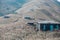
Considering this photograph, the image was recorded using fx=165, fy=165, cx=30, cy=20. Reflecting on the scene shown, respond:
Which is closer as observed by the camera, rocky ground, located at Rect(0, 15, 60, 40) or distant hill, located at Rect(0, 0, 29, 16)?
rocky ground, located at Rect(0, 15, 60, 40)

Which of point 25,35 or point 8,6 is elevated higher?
point 8,6

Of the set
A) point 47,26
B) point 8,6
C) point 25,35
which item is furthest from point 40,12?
point 25,35

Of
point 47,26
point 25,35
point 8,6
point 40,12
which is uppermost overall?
point 8,6

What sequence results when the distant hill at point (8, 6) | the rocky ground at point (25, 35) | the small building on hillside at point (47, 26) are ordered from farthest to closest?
the distant hill at point (8, 6) → the small building on hillside at point (47, 26) → the rocky ground at point (25, 35)

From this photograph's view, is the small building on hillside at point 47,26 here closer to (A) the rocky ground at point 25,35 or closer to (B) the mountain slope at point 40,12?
(A) the rocky ground at point 25,35

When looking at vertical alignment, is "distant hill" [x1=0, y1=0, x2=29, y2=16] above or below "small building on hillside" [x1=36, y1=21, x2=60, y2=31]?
above

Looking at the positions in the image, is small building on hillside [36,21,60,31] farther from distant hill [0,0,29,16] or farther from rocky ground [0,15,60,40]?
distant hill [0,0,29,16]

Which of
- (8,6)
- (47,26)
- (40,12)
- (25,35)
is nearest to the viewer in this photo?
(25,35)

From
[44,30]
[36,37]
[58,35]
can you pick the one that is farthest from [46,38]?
[44,30]

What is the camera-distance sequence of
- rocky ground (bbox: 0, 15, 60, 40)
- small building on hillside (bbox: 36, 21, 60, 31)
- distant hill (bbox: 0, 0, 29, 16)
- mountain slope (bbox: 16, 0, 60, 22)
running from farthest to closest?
distant hill (bbox: 0, 0, 29, 16)
mountain slope (bbox: 16, 0, 60, 22)
small building on hillside (bbox: 36, 21, 60, 31)
rocky ground (bbox: 0, 15, 60, 40)

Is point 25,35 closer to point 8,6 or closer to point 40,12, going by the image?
point 40,12

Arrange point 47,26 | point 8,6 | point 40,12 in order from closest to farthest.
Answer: point 47,26 → point 40,12 → point 8,6

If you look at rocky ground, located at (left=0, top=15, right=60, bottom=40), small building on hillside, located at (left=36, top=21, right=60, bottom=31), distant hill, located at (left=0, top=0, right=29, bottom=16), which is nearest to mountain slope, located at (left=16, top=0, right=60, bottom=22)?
distant hill, located at (left=0, top=0, right=29, bottom=16)

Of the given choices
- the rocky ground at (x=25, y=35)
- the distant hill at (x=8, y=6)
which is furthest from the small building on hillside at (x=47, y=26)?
the distant hill at (x=8, y=6)
